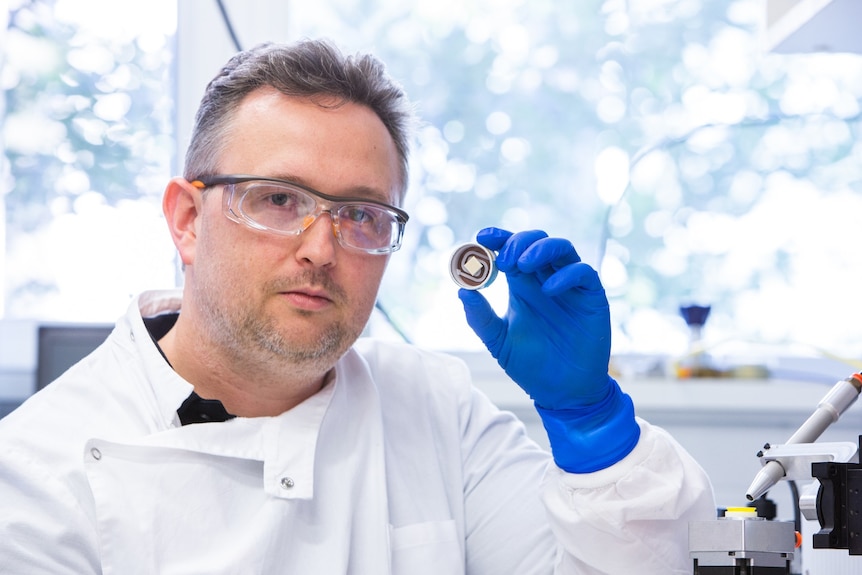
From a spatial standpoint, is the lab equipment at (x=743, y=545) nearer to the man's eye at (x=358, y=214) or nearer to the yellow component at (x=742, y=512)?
the yellow component at (x=742, y=512)

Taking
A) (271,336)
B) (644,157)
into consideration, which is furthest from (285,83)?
(644,157)

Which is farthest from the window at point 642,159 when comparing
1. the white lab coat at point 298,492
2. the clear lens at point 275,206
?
the clear lens at point 275,206

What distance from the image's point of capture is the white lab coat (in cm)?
111

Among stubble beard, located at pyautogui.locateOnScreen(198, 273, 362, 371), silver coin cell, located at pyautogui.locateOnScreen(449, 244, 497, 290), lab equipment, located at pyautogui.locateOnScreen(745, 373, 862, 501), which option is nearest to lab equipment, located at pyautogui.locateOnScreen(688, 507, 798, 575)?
lab equipment, located at pyautogui.locateOnScreen(745, 373, 862, 501)

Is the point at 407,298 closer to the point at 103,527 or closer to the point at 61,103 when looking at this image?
the point at 61,103

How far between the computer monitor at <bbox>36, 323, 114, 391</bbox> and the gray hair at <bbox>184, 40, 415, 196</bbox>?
1.74ft

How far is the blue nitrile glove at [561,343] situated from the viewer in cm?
121

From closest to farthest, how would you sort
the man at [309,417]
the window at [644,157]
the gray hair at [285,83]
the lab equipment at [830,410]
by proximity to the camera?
the lab equipment at [830,410], the man at [309,417], the gray hair at [285,83], the window at [644,157]

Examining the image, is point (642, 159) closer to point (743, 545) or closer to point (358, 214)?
point (358, 214)

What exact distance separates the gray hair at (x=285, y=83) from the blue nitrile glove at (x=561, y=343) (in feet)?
1.06

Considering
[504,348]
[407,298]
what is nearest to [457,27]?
[407,298]

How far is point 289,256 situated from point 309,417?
0.25 m

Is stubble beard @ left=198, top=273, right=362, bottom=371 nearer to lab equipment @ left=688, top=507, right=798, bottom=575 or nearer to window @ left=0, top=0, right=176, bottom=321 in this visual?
lab equipment @ left=688, top=507, right=798, bottom=575

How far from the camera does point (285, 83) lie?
54.3 inches
